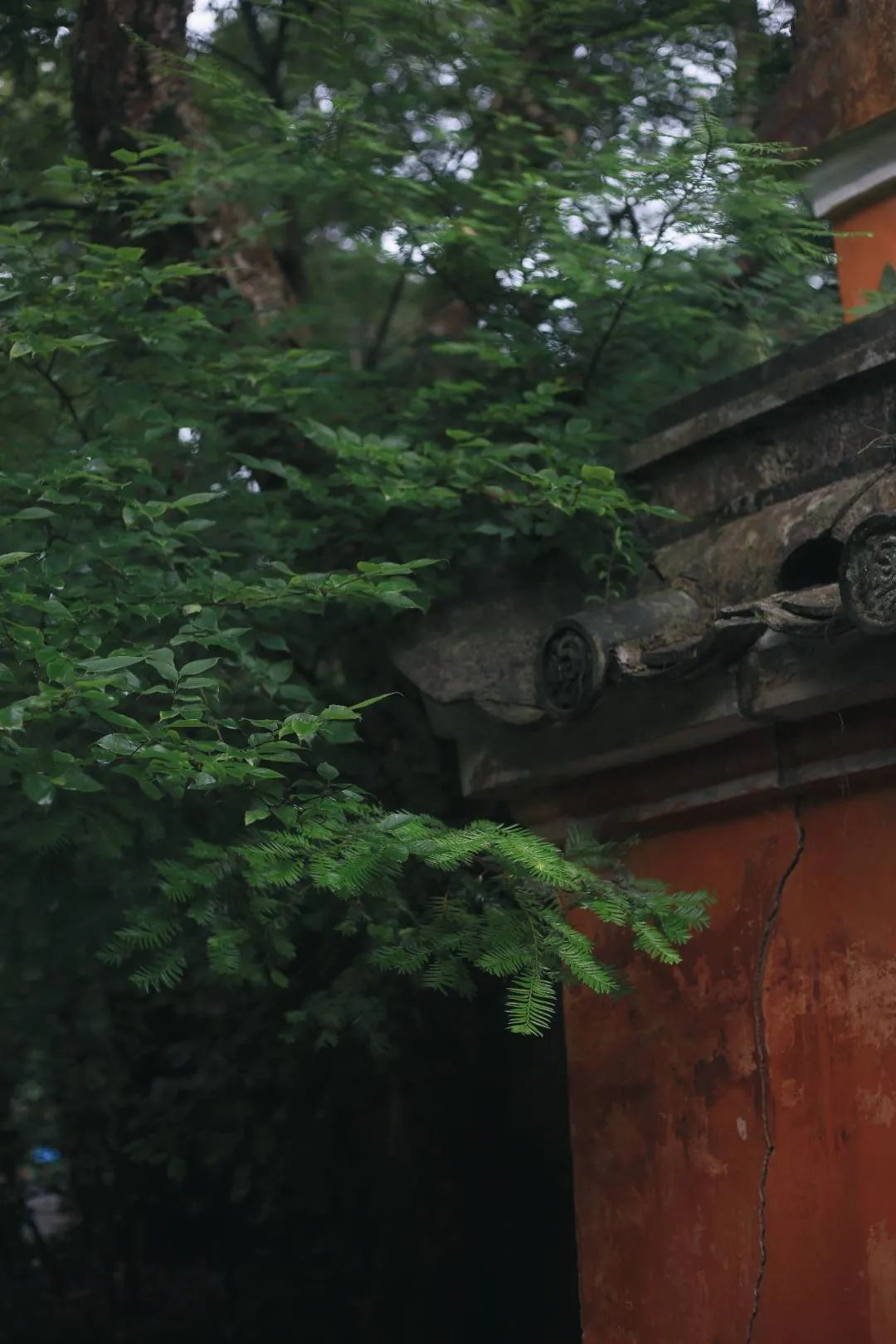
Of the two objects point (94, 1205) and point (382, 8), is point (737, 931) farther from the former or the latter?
point (94, 1205)

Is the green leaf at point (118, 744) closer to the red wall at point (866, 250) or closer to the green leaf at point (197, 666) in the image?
the green leaf at point (197, 666)

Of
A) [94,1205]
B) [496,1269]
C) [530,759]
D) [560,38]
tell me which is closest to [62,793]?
[530,759]

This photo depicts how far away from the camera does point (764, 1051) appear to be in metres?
4.26

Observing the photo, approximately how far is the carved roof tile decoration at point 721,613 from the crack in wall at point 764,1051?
368 millimetres

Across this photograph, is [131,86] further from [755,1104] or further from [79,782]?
[755,1104]

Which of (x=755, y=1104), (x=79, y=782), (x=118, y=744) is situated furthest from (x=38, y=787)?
(x=755, y=1104)

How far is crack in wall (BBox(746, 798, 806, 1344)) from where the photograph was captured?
4160mm

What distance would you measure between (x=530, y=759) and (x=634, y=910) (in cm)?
94

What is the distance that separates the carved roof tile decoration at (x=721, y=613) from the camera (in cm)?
385

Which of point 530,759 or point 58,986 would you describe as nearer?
point 530,759

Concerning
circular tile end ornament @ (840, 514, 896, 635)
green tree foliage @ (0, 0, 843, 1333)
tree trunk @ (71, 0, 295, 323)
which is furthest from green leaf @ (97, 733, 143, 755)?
tree trunk @ (71, 0, 295, 323)

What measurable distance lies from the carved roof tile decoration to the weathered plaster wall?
392 mm

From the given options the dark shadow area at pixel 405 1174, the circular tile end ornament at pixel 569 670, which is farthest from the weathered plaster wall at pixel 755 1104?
the dark shadow area at pixel 405 1174

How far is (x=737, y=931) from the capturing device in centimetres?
439
